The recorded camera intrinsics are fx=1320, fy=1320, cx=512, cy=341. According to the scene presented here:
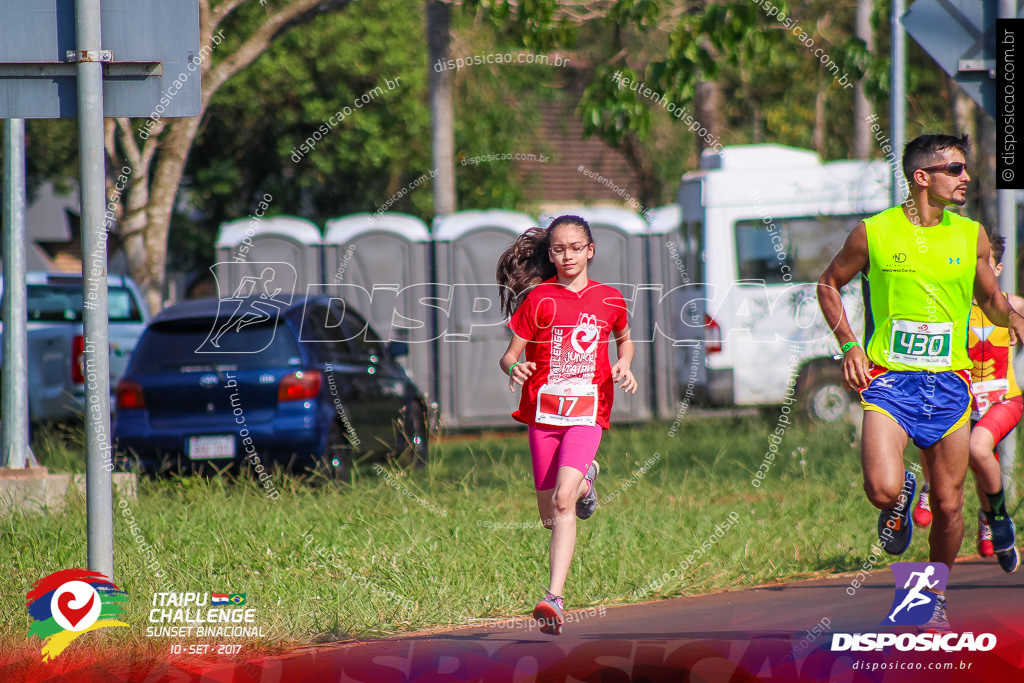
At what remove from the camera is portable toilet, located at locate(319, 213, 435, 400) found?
15258 mm

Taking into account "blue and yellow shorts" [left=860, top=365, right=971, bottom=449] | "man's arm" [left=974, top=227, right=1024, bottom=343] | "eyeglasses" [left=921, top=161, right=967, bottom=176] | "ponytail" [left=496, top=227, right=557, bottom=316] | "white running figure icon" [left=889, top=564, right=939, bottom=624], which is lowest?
"white running figure icon" [left=889, top=564, right=939, bottom=624]

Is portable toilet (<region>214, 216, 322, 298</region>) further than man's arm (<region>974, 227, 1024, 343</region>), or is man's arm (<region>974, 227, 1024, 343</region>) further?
portable toilet (<region>214, 216, 322, 298</region>)

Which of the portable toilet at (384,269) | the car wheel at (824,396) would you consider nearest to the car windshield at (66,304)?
the portable toilet at (384,269)

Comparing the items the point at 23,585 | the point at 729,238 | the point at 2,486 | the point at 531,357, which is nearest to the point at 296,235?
the point at 729,238

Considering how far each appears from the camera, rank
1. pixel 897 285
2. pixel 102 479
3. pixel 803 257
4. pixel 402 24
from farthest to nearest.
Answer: pixel 402 24 → pixel 803 257 → pixel 897 285 → pixel 102 479

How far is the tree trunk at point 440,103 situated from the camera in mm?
15961

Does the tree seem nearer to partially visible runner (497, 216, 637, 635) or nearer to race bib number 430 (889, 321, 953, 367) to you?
partially visible runner (497, 216, 637, 635)

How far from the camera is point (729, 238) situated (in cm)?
1447

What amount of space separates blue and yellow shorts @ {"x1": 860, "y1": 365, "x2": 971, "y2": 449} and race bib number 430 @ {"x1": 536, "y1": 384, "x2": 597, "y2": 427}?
112cm

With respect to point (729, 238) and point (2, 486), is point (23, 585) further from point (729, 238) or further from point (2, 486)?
point (729, 238)

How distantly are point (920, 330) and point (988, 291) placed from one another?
432 mm

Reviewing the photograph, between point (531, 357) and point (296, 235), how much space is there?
10.1m

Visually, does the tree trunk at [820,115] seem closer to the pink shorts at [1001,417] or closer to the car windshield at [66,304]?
the car windshield at [66,304]

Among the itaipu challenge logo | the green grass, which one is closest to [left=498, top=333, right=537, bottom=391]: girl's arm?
the green grass
